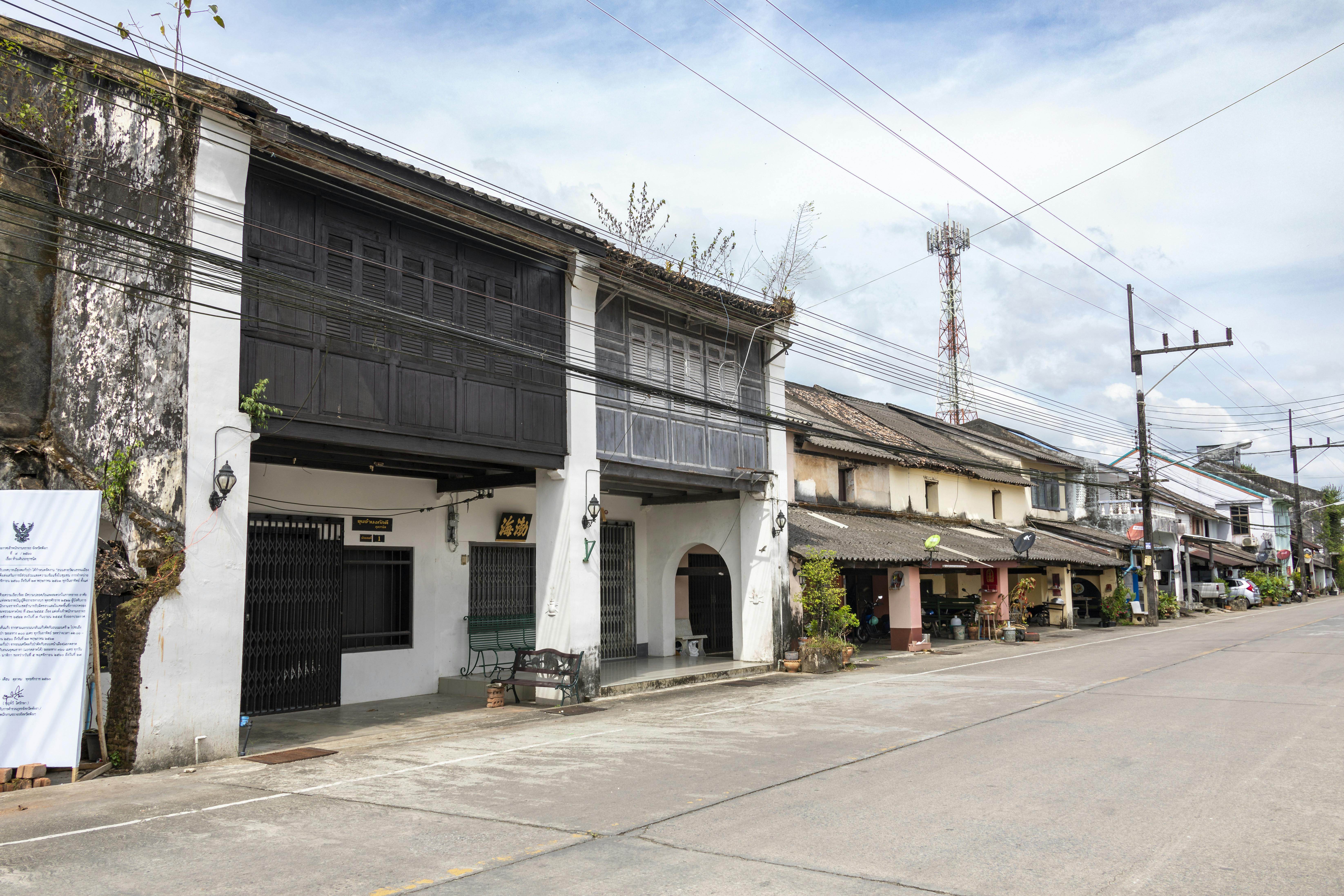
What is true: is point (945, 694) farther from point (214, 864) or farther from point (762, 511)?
point (214, 864)

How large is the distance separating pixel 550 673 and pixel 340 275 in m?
6.54

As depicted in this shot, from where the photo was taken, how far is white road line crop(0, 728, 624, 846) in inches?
272

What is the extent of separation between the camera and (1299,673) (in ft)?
53.0

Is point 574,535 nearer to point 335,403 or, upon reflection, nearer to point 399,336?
point 399,336

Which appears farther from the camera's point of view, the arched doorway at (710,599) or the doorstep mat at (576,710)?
the arched doorway at (710,599)

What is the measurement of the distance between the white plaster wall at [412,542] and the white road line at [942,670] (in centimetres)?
361

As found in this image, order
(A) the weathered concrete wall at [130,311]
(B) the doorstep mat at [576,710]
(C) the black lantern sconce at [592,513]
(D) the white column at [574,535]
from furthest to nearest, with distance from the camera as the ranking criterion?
1. (C) the black lantern sconce at [592,513]
2. (D) the white column at [574,535]
3. (B) the doorstep mat at [576,710]
4. (A) the weathered concrete wall at [130,311]

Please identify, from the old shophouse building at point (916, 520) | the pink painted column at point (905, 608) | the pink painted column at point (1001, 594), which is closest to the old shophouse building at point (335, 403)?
the old shophouse building at point (916, 520)

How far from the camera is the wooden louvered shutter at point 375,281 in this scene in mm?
11781

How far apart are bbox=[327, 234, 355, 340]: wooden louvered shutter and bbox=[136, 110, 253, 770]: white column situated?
3.95 ft

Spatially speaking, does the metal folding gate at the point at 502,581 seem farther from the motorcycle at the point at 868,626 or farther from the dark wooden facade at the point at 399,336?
the motorcycle at the point at 868,626

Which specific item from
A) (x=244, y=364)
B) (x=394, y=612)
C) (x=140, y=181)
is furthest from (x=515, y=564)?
(x=140, y=181)

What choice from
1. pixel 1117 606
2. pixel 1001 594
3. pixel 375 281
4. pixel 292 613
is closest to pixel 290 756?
pixel 292 613

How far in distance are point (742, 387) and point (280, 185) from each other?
9748 mm
